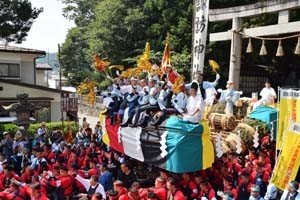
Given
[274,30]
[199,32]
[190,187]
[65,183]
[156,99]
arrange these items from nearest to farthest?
[190,187], [65,183], [156,99], [199,32], [274,30]

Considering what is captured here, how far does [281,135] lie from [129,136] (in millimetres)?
3694

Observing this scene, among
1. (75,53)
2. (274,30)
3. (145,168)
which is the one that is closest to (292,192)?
(145,168)

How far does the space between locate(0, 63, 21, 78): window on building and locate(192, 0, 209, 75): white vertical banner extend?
16.6 meters

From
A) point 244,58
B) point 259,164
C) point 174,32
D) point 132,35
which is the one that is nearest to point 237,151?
point 259,164

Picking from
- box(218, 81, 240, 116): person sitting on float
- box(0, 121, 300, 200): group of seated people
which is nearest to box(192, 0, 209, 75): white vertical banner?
box(218, 81, 240, 116): person sitting on float

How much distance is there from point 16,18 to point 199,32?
60.2 ft

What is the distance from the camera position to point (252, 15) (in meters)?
14.0

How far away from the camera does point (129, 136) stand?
995 centimetres

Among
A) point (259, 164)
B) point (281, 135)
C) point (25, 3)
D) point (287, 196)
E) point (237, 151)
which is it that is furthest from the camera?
point (25, 3)

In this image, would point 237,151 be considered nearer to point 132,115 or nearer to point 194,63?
point 132,115

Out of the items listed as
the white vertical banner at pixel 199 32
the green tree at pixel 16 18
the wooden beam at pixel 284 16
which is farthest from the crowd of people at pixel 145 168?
the green tree at pixel 16 18

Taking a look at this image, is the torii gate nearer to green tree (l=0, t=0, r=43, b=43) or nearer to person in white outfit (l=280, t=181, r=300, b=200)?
person in white outfit (l=280, t=181, r=300, b=200)

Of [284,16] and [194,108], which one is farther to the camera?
[284,16]

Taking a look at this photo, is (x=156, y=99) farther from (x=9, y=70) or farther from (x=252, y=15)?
(x=9, y=70)
